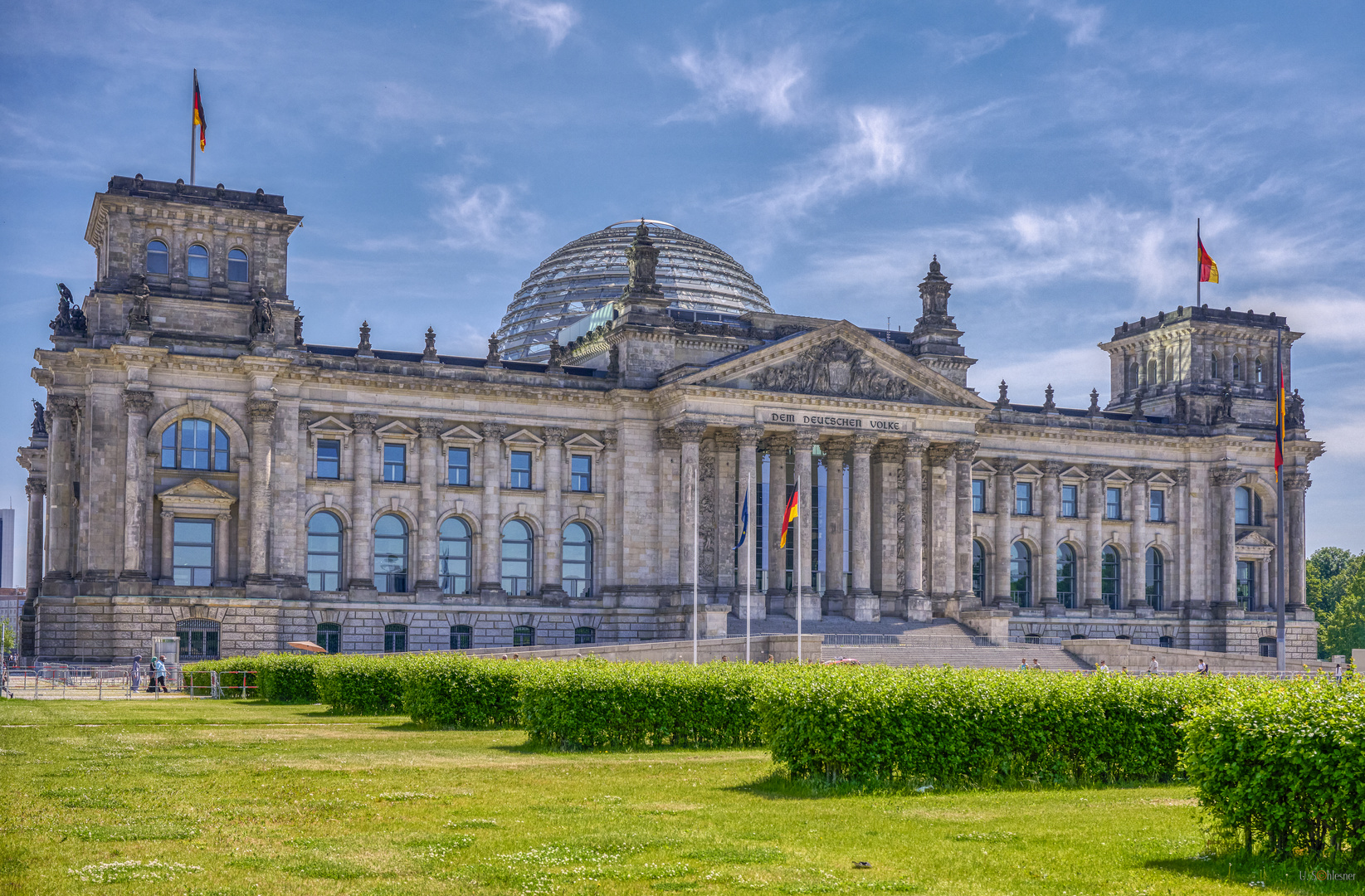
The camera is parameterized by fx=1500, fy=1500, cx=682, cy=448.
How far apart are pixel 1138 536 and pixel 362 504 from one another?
47096 mm

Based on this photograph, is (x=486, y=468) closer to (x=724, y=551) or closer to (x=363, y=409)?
(x=363, y=409)

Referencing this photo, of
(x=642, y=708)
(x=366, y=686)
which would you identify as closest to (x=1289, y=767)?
(x=642, y=708)

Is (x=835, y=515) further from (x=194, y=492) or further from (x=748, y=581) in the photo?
(x=194, y=492)

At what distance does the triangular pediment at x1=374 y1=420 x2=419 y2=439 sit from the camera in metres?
73.4

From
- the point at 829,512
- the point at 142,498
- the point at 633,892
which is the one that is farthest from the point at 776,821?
the point at 829,512

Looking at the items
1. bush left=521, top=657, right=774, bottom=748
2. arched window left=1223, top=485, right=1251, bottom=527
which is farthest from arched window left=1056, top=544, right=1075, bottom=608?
bush left=521, top=657, right=774, bottom=748

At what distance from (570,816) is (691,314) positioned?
64.4 m

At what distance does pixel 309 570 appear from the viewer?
7238cm

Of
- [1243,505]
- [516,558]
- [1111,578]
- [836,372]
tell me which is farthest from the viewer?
[1243,505]

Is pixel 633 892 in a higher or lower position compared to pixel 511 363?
lower

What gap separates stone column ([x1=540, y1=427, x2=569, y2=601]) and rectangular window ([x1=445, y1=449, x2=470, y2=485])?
13.1 feet

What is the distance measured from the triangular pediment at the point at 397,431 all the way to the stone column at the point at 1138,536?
44.2 meters

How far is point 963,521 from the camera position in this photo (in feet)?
270

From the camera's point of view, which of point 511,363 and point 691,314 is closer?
point 511,363
